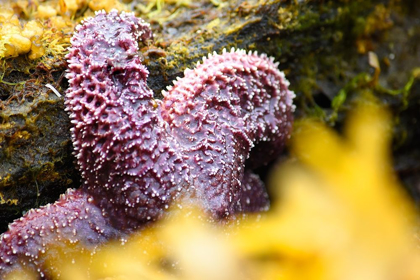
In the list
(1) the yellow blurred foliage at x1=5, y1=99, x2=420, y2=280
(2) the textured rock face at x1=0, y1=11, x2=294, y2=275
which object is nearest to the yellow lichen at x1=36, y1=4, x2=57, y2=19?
(2) the textured rock face at x1=0, y1=11, x2=294, y2=275

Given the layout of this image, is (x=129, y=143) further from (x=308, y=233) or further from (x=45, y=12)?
(x=308, y=233)

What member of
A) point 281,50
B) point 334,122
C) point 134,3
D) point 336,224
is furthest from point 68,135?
point 334,122

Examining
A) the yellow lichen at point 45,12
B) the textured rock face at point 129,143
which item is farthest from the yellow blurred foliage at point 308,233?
the yellow lichen at point 45,12

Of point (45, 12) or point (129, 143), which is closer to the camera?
point (129, 143)

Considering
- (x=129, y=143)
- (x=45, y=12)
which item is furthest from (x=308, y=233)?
(x=45, y=12)

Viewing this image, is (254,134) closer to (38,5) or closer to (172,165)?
(172,165)

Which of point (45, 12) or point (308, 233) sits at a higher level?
point (45, 12)

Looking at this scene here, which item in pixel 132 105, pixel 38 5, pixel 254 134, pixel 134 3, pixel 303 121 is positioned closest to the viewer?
pixel 132 105

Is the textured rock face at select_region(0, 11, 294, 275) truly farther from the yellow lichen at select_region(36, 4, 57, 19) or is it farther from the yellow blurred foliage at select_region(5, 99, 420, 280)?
the yellow lichen at select_region(36, 4, 57, 19)
